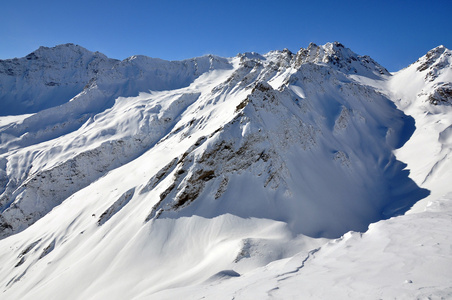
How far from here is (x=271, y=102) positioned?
41.0 meters

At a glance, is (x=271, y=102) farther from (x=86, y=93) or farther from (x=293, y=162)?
(x=86, y=93)

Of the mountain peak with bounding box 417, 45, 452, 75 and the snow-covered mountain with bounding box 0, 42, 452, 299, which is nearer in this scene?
the snow-covered mountain with bounding box 0, 42, 452, 299

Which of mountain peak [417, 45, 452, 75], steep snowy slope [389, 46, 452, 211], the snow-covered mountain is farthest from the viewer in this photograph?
mountain peak [417, 45, 452, 75]

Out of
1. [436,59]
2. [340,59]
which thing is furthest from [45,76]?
[436,59]

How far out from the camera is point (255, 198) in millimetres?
31016

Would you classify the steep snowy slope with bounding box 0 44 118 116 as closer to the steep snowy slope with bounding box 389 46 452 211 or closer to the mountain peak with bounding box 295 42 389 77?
the mountain peak with bounding box 295 42 389 77

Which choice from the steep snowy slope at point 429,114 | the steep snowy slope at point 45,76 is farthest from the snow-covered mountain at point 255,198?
the steep snowy slope at point 45,76

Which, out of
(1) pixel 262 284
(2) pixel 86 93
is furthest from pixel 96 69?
(1) pixel 262 284

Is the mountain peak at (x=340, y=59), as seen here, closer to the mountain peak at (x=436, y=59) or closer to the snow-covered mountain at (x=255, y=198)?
the snow-covered mountain at (x=255, y=198)

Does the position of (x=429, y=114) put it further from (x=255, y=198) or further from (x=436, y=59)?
(x=255, y=198)

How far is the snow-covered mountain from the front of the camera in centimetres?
1048

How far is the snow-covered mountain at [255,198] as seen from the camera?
10484 millimetres

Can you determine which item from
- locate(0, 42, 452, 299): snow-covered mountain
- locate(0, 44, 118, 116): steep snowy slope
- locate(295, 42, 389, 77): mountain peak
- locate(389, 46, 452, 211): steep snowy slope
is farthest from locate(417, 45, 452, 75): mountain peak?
locate(0, 44, 118, 116): steep snowy slope

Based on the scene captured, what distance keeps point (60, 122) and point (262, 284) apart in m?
110
